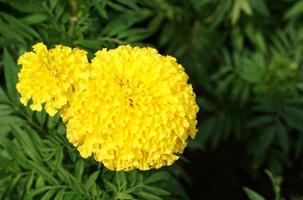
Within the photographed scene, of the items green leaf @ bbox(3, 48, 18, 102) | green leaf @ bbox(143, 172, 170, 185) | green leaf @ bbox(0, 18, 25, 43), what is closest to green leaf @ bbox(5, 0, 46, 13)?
green leaf @ bbox(0, 18, 25, 43)

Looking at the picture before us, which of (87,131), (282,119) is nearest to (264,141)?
(282,119)

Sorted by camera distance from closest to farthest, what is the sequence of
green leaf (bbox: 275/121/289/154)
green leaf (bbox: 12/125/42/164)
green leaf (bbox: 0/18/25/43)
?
green leaf (bbox: 12/125/42/164) → green leaf (bbox: 0/18/25/43) → green leaf (bbox: 275/121/289/154)

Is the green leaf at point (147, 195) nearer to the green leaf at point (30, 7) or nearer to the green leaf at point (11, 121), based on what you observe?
the green leaf at point (11, 121)

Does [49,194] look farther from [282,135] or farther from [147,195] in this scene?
[282,135]

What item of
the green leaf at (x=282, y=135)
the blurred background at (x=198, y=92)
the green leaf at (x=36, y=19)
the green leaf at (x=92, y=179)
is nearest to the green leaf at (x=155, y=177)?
the blurred background at (x=198, y=92)

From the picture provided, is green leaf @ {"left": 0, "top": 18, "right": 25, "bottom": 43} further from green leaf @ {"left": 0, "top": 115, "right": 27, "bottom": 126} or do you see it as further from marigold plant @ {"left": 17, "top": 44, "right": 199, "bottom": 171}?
marigold plant @ {"left": 17, "top": 44, "right": 199, "bottom": 171}

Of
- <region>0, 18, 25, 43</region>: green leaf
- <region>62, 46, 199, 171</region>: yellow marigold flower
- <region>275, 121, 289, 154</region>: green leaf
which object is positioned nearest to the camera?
<region>62, 46, 199, 171</region>: yellow marigold flower
